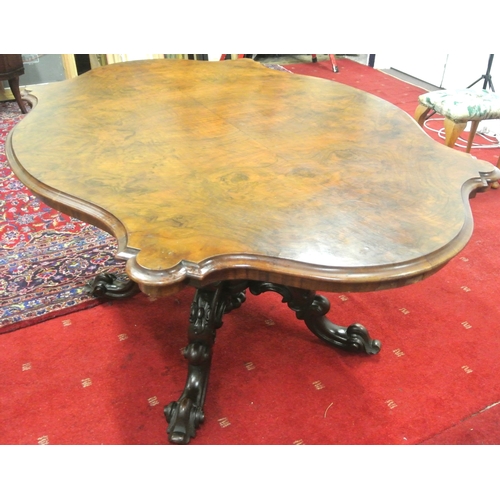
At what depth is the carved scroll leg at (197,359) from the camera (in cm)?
126

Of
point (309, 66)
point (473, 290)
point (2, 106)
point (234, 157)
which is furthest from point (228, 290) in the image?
point (309, 66)

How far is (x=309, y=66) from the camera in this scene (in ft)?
14.5

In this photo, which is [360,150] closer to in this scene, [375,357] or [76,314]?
[375,357]

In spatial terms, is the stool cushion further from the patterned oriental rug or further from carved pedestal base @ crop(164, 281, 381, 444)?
the patterned oriental rug

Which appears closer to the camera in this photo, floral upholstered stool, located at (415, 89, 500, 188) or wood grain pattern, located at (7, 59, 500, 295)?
wood grain pattern, located at (7, 59, 500, 295)

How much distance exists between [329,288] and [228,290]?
55 centimetres

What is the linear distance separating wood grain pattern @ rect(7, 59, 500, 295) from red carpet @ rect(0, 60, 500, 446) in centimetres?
63

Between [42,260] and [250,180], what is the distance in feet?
3.91

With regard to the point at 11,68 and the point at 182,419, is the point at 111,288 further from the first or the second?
the point at 11,68

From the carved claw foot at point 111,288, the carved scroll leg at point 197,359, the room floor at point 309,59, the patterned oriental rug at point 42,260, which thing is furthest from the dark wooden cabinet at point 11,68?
the carved scroll leg at point 197,359

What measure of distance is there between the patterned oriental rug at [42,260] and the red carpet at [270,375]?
0.08 meters

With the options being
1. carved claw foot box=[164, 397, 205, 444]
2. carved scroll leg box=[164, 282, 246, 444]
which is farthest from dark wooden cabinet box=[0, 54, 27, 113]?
carved claw foot box=[164, 397, 205, 444]

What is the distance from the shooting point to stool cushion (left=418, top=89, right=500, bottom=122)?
7.55ft

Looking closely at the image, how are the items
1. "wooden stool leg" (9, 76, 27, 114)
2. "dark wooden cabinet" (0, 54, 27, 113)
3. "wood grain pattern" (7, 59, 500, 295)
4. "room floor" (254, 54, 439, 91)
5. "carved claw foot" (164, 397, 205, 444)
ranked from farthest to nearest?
"room floor" (254, 54, 439, 91) < "wooden stool leg" (9, 76, 27, 114) < "dark wooden cabinet" (0, 54, 27, 113) < "carved claw foot" (164, 397, 205, 444) < "wood grain pattern" (7, 59, 500, 295)
